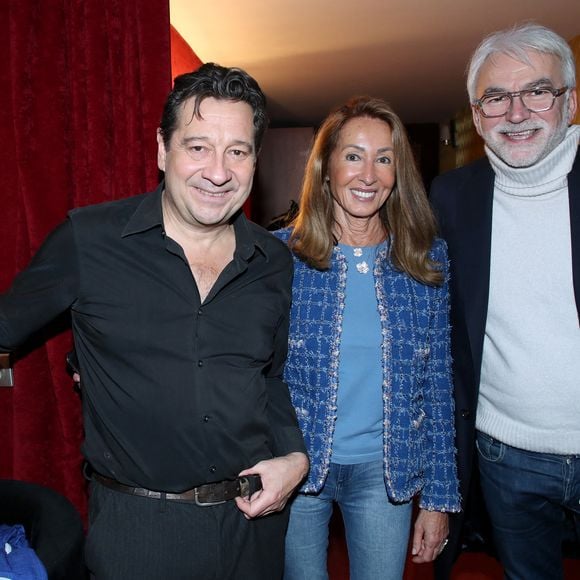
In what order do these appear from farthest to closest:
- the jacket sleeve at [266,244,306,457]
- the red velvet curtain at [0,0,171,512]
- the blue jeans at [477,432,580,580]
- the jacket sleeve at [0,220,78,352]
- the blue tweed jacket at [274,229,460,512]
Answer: the red velvet curtain at [0,0,171,512] < the blue jeans at [477,432,580,580] < the blue tweed jacket at [274,229,460,512] < the jacket sleeve at [266,244,306,457] < the jacket sleeve at [0,220,78,352]

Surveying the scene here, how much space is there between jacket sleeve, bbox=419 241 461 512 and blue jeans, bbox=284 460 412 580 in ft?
0.32

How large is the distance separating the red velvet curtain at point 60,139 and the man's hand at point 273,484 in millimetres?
816

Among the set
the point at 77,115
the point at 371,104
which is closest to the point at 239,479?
the point at 371,104

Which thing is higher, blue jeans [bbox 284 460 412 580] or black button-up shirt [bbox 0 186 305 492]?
black button-up shirt [bbox 0 186 305 492]

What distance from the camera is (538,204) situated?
1697 millimetres

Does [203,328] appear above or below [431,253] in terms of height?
below

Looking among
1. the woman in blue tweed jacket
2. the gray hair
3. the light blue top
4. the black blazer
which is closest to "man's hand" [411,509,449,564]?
the woman in blue tweed jacket

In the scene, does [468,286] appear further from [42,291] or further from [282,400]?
[42,291]

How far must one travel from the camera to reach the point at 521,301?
5.46ft

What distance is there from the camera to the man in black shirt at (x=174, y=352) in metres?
1.27

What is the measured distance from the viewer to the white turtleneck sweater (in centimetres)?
163

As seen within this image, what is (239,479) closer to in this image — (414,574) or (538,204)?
(538,204)

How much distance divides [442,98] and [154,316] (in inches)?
291

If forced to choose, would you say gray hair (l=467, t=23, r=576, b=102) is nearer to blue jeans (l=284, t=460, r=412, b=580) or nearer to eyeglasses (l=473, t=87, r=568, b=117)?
eyeglasses (l=473, t=87, r=568, b=117)
